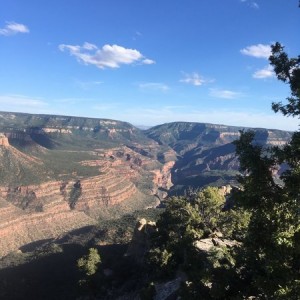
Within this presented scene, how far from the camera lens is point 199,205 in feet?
213

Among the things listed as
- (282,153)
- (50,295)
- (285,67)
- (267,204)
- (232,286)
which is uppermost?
(285,67)

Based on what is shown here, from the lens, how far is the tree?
1942cm

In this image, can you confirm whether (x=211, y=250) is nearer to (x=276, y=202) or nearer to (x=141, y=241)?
(x=276, y=202)

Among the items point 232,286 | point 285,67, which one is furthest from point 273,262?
point 285,67

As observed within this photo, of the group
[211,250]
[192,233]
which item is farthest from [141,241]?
[211,250]

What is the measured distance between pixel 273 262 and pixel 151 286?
105 feet

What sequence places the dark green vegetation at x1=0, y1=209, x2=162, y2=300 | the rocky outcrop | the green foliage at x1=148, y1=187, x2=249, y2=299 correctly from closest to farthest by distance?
the green foliage at x1=148, y1=187, x2=249, y2=299 → the dark green vegetation at x1=0, y1=209, x2=162, y2=300 → the rocky outcrop

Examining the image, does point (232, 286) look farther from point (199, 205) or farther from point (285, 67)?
point (199, 205)

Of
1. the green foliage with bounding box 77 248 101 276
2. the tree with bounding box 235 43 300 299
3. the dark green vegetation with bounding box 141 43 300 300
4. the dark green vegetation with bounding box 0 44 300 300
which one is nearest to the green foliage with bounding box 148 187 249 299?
the dark green vegetation with bounding box 0 44 300 300

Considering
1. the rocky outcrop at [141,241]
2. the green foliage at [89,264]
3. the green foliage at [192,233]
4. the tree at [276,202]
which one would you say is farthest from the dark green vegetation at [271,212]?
the rocky outcrop at [141,241]

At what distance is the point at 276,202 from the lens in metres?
20.5

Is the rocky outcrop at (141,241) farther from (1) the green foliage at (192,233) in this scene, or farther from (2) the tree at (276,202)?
(2) the tree at (276,202)

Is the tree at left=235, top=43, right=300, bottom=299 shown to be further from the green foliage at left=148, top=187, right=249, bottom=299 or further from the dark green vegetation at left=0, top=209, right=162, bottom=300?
the dark green vegetation at left=0, top=209, right=162, bottom=300

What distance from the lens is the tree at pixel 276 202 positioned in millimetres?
19425
